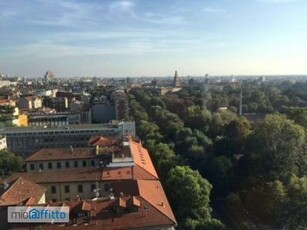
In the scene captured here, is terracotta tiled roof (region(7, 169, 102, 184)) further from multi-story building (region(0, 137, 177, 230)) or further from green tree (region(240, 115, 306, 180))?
green tree (region(240, 115, 306, 180))

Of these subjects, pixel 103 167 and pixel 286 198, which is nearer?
pixel 286 198

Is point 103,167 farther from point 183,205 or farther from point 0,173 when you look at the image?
point 0,173

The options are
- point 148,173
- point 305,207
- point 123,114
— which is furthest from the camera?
point 123,114

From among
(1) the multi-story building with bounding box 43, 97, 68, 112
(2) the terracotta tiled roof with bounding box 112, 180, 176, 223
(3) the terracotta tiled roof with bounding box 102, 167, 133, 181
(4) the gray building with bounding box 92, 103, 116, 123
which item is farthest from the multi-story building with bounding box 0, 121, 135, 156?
(1) the multi-story building with bounding box 43, 97, 68, 112

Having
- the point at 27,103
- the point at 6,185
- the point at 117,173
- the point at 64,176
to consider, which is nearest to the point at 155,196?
the point at 117,173

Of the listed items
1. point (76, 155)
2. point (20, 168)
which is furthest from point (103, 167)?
point (20, 168)

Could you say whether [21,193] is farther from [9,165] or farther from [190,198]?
[9,165]

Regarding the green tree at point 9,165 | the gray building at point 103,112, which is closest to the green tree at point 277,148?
the green tree at point 9,165
